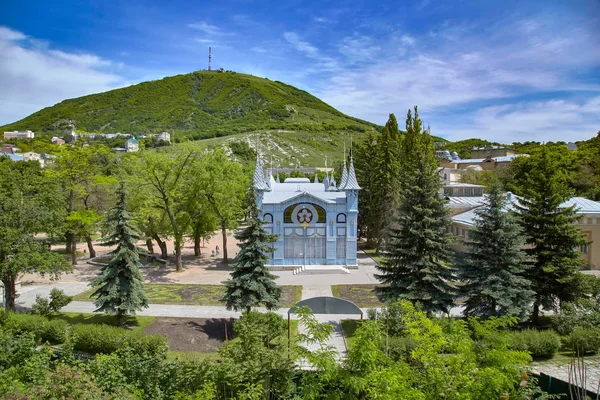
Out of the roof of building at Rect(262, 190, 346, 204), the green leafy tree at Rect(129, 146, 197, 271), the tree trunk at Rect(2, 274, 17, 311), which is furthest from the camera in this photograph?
the roof of building at Rect(262, 190, 346, 204)

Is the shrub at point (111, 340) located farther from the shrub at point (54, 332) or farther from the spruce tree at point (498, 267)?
the spruce tree at point (498, 267)

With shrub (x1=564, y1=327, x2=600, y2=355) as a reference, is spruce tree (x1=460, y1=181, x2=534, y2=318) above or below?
above

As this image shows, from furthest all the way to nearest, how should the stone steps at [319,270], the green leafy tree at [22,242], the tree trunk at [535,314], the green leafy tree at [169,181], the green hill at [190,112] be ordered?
the green hill at [190,112], the stone steps at [319,270], the green leafy tree at [169,181], the tree trunk at [535,314], the green leafy tree at [22,242]

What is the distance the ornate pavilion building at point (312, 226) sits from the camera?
2911 cm

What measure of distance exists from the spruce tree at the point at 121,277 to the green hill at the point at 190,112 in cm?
10421

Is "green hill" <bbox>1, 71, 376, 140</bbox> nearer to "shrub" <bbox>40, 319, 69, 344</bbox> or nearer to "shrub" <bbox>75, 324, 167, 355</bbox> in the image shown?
"shrub" <bbox>40, 319, 69, 344</bbox>

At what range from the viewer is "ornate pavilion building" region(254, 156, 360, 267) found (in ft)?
95.5

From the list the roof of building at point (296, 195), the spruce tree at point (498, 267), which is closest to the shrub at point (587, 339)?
the spruce tree at point (498, 267)

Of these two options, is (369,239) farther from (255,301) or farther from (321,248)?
(255,301)

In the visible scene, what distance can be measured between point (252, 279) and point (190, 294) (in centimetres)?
800

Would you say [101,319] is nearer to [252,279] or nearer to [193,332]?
[193,332]

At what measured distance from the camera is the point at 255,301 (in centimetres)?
1606

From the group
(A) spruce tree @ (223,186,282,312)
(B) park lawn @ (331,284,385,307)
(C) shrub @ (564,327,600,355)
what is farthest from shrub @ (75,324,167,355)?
(C) shrub @ (564,327,600,355)

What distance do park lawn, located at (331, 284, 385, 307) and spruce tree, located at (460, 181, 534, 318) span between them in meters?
5.75
